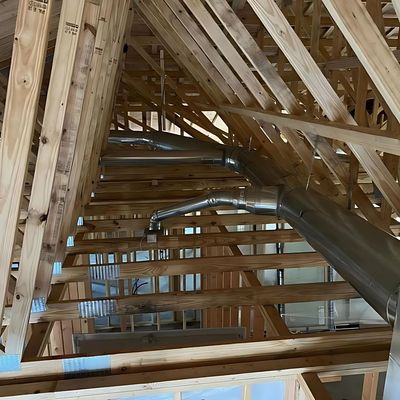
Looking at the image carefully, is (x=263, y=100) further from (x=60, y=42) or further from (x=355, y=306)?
(x=355, y=306)

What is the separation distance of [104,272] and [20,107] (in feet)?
5.37

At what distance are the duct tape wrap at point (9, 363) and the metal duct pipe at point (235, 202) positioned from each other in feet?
5.14

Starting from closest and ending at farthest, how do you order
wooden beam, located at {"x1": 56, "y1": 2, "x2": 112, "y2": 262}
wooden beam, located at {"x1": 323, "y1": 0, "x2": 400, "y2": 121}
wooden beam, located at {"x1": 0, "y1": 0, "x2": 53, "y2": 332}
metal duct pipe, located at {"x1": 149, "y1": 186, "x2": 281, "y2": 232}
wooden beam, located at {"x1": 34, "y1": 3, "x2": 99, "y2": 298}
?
wooden beam, located at {"x1": 0, "y1": 0, "x2": 53, "y2": 332} < wooden beam, located at {"x1": 323, "y1": 0, "x2": 400, "y2": 121} < wooden beam, located at {"x1": 34, "y1": 3, "x2": 99, "y2": 298} < wooden beam, located at {"x1": 56, "y1": 2, "x2": 112, "y2": 262} < metal duct pipe, located at {"x1": 149, "y1": 186, "x2": 281, "y2": 232}

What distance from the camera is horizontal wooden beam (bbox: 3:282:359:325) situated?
247 cm

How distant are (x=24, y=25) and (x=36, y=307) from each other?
5.39 ft

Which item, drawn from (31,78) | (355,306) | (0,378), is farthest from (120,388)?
(355,306)

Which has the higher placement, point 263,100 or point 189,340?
point 263,100

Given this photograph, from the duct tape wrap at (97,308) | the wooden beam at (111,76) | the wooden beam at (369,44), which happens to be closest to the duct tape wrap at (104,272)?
the duct tape wrap at (97,308)

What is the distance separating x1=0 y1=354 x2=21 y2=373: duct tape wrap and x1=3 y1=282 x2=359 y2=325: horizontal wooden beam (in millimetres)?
412

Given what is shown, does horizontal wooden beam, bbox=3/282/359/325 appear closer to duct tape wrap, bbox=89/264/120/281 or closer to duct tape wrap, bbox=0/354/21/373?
duct tape wrap, bbox=89/264/120/281

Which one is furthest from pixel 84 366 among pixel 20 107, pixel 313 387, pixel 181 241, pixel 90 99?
pixel 181 241

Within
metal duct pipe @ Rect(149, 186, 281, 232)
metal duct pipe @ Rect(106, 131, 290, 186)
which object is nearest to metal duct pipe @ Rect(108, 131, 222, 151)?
metal duct pipe @ Rect(106, 131, 290, 186)

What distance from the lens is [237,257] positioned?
2.98m

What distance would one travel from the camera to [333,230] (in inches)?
74.6
